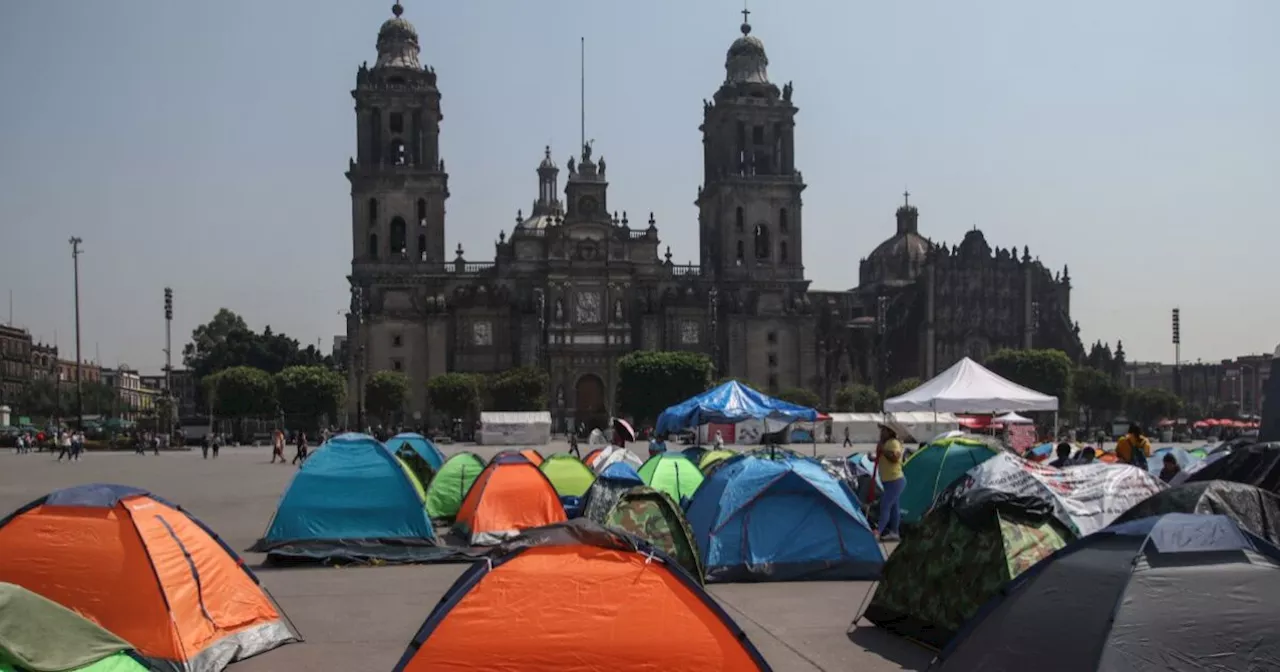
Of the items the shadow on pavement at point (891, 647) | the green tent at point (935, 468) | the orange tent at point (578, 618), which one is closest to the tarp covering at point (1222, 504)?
the shadow on pavement at point (891, 647)

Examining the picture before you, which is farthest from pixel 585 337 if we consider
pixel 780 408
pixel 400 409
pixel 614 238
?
pixel 780 408

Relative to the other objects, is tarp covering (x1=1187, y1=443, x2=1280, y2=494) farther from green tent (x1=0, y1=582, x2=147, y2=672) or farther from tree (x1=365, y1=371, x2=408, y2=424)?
tree (x1=365, y1=371, x2=408, y2=424)

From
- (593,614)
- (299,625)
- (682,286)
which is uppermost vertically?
(682,286)

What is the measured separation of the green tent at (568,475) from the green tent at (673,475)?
1.40 meters

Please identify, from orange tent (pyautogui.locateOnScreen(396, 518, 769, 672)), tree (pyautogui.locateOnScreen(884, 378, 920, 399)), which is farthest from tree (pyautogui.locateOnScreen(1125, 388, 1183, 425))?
orange tent (pyautogui.locateOnScreen(396, 518, 769, 672))

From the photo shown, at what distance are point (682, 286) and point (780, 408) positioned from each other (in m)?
56.1

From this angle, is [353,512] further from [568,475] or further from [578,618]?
[578,618]

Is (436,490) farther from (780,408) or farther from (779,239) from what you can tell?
(779,239)

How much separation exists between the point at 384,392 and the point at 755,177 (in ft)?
87.6

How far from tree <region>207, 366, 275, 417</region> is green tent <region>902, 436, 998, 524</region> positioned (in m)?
56.2

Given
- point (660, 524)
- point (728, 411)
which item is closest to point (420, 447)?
point (728, 411)

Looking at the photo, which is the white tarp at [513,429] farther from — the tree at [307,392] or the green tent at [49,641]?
the green tent at [49,641]

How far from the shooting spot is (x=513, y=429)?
59.6 m

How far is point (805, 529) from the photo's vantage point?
13609mm
